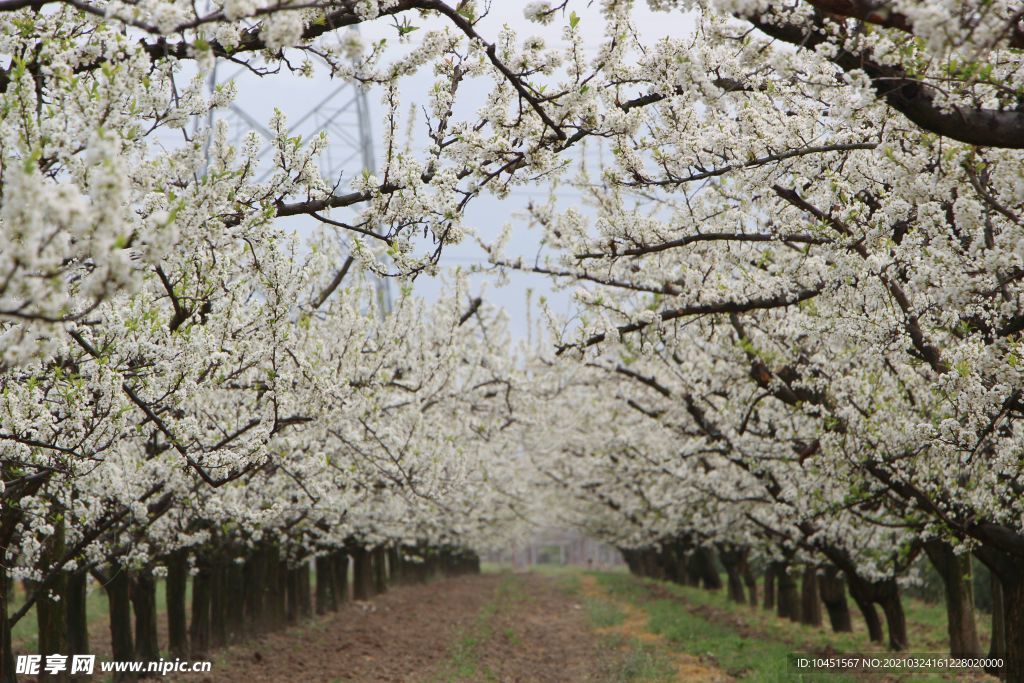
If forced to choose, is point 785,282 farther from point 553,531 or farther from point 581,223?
point 553,531

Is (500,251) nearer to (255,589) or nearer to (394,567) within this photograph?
(255,589)

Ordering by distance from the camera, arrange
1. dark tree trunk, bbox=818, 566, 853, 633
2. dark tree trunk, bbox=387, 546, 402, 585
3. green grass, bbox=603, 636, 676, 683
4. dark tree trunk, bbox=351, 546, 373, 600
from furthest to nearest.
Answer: dark tree trunk, bbox=387, 546, 402, 585, dark tree trunk, bbox=351, 546, 373, 600, dark tree trunk, bbox=818, 566, 853, 633, green grass, bbox=603, 636, 676, 683

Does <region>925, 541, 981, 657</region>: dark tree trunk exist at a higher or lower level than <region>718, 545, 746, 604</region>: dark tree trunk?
higher

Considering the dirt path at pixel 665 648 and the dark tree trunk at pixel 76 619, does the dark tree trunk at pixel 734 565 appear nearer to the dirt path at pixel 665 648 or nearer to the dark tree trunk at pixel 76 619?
the dirt path at pixel 665 648

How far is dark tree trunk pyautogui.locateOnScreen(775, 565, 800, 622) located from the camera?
25.2 metres

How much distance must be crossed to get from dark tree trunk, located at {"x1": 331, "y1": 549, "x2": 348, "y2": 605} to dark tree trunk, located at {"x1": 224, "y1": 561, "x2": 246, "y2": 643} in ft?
29.1

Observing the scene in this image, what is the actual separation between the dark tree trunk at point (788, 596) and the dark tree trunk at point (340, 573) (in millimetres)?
14196

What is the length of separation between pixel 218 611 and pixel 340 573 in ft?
38.5

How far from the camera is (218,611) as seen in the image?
727 inches

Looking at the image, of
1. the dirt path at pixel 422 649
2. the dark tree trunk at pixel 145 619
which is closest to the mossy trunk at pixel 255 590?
the dirt path at pixel 422 649

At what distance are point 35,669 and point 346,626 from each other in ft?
42.7

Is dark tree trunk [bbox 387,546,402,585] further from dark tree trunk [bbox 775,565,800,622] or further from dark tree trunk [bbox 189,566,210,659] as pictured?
dark tree trunk [bbox 189,566,210,659]

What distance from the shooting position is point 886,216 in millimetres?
6840

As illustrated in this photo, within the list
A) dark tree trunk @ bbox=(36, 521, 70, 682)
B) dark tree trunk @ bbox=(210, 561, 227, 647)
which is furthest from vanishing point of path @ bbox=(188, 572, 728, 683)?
dark tree trunk @ bbox=(36, 521, 70, 682)
